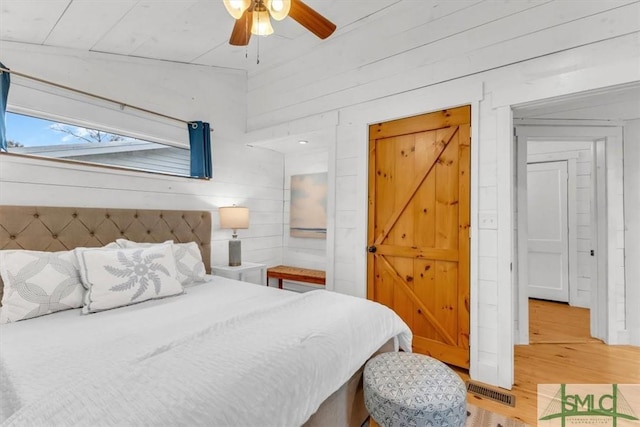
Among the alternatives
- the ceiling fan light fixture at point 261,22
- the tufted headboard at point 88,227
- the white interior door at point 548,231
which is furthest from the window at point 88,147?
the white interior door at point 548,231

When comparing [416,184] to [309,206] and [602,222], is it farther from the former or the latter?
[602,222]

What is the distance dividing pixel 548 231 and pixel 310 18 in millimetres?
4624

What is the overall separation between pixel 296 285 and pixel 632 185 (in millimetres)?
3898

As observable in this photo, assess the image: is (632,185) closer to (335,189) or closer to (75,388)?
(335,189)

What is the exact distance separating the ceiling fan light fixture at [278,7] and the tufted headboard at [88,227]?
2.06 meters

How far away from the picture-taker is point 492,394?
2.12 metres

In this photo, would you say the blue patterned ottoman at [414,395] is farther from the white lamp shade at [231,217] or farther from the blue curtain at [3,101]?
the blue curtain at [3,101]

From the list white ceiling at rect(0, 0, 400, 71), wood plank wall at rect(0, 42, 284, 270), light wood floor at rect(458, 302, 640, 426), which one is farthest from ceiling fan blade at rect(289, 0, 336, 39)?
light wood floor at rect(458, 302, 640, 426)

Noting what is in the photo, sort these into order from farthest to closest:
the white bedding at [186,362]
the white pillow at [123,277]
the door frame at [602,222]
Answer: the door frame at [602,222] < the white pillow at [123,277] < the white bedding at [186,362]

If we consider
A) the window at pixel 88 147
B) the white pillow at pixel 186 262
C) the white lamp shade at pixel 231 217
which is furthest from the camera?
the white lamp shade at pixel 231 217

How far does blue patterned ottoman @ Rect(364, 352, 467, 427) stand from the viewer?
1.24 metres

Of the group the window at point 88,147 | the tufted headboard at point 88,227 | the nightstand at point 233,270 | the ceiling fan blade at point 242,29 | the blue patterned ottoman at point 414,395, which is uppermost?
the ceiling fan blade at point 242,29

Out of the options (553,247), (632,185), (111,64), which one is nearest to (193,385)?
(111,64)

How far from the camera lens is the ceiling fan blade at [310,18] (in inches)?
65.1
